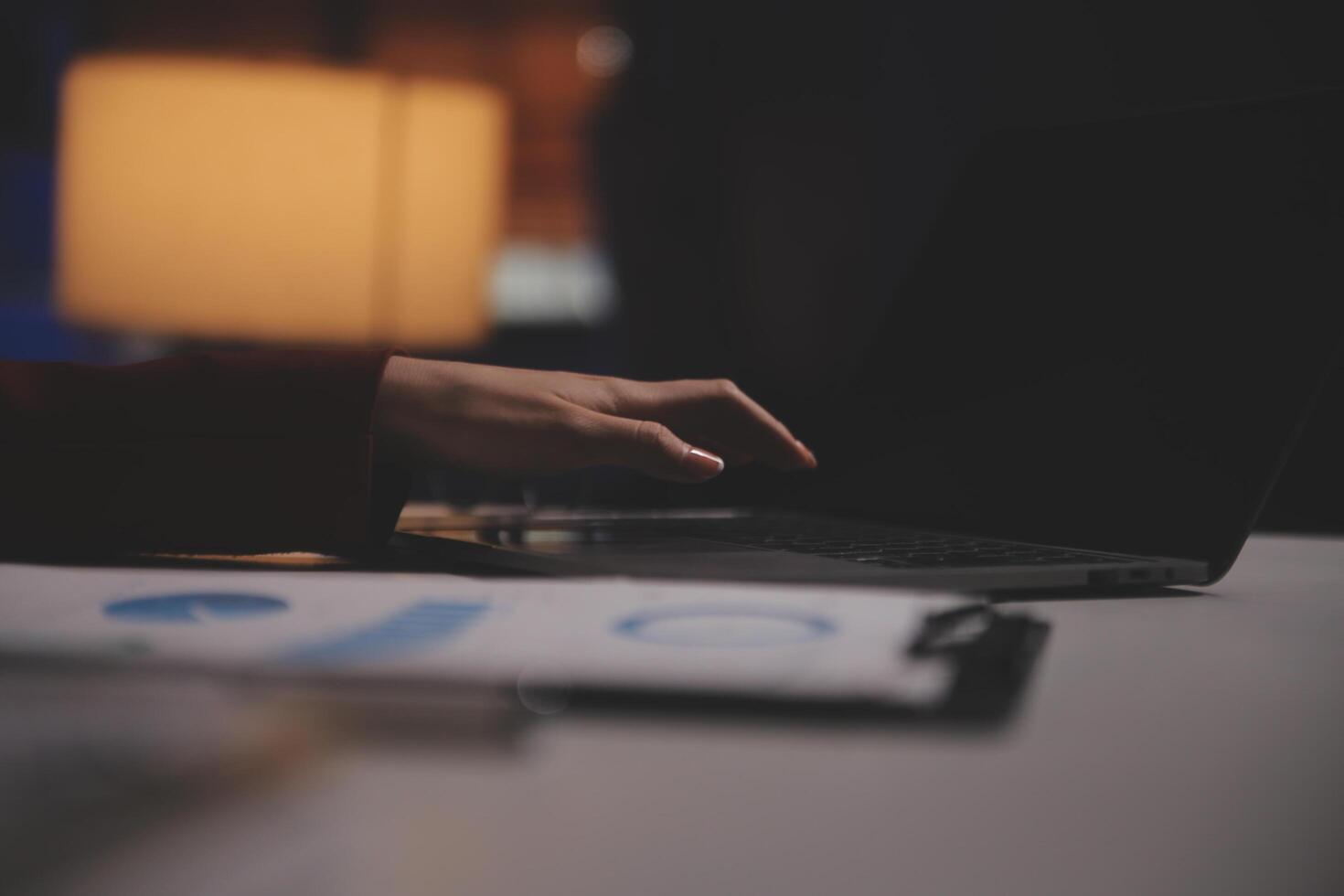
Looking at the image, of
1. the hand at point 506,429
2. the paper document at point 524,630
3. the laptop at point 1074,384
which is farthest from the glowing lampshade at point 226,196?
the paper document at point 524,630

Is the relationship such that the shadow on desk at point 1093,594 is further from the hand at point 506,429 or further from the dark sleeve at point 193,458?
the dark sleeve at point 193,458

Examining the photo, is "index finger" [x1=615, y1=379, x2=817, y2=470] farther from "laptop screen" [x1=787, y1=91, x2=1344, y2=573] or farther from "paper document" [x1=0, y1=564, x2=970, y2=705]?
"paper document" [x1=0, y1=564, x2=970, y2=705]

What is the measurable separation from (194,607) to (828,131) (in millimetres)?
1770

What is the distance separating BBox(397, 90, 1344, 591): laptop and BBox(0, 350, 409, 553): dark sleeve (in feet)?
0.21

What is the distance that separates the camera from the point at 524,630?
1.01 feet

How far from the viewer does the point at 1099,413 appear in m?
0.71

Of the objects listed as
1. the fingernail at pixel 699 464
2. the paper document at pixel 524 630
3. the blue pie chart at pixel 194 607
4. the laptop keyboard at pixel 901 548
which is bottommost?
the laptop keyboard at pixel 901 548

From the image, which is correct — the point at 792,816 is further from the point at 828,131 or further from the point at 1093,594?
the point at 828,131

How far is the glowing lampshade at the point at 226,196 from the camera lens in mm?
1478

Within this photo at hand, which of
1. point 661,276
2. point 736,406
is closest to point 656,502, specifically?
point 736,406

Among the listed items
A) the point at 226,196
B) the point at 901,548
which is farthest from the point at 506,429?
the point at 226,196

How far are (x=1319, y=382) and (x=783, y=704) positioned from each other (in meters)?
0.44

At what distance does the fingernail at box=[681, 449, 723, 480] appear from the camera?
0.64 metres

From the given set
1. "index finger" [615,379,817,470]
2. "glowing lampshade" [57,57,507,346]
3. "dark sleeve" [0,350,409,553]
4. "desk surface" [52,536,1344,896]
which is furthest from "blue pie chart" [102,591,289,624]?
"glowing lampshade" [57,57,507,346]
